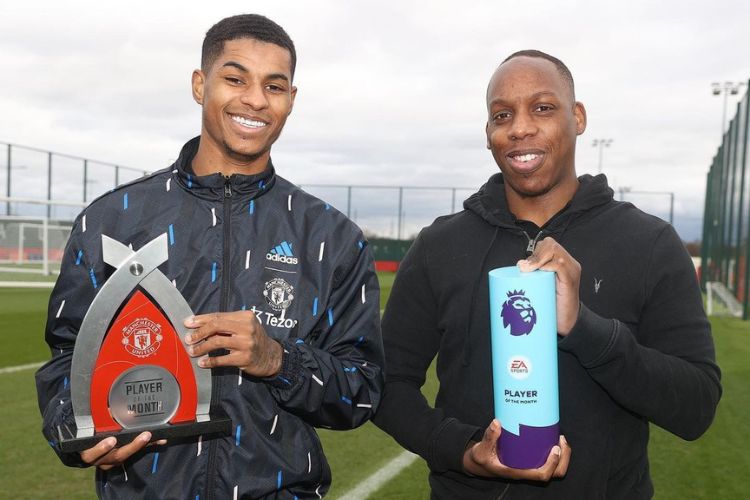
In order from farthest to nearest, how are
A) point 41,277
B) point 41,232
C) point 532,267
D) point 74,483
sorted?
point 41,232
point 41,277
point 74,483
point 532,267

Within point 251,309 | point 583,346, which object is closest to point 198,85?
point 251,309

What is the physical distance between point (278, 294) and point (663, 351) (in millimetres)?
923

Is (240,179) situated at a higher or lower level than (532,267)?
higher

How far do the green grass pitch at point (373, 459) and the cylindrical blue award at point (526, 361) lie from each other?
2447 mm

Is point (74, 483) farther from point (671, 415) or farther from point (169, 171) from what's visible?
point (671, 415)

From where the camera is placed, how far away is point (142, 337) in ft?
5.41

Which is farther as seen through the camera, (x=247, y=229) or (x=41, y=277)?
(x=41, y=277)

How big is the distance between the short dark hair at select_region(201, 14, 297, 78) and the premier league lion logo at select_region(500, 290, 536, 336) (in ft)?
2.92

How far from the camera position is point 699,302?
183cm

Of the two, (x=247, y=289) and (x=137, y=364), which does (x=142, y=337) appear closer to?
(x=137, y=364)

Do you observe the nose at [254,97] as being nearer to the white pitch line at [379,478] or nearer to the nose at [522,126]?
the nose at [522,126]

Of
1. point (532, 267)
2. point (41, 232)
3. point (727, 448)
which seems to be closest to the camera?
point (532, 267)

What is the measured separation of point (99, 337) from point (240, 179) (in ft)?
1.65

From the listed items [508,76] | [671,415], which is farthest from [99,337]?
[671,415]
